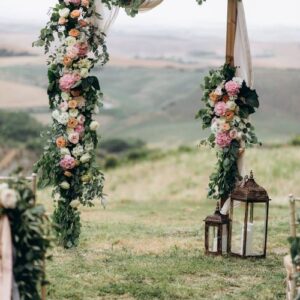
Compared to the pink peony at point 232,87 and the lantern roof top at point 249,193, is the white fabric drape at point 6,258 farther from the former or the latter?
the pink peony at point 232,87

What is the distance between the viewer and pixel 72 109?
8242 millimetres

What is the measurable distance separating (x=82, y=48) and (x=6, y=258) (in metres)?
3.39

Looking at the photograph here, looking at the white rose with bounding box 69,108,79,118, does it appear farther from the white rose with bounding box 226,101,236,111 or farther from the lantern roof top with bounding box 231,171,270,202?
the lantern roof top with bounding box 231,171,270,202

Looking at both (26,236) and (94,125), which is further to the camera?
(94,125)

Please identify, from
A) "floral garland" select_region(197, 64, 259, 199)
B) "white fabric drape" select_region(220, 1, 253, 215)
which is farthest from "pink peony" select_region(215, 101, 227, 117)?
"white fabric drape" select_region(220, 1, 253, 215)

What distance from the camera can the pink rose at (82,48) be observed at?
324 inches

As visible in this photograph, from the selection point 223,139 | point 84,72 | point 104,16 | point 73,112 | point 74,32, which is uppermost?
point 104,16

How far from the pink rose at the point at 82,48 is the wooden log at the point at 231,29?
134cm

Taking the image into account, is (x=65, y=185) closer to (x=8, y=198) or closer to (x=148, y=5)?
(x=148, y=5)

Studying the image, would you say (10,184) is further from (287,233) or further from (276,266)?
(287,233)

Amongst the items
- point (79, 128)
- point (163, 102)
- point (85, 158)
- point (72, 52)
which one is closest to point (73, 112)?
point (79, 128)

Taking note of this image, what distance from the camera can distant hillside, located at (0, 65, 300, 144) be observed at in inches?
576

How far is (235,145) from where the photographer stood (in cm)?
848

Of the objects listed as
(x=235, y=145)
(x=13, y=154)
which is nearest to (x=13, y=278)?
(x=235, y=145)
